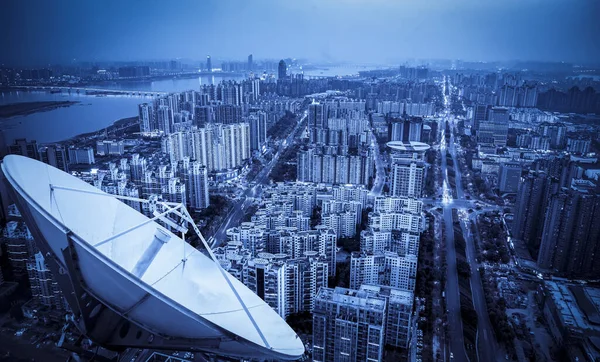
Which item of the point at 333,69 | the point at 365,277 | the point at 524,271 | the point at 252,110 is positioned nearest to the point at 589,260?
the point at 524,271

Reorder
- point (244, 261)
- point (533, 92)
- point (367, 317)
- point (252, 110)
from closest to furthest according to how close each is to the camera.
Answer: point (367, 317) → point (244, 261) → point (533, 92) → point (252, 110)

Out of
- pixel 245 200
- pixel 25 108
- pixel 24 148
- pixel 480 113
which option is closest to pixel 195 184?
pixel 245 200

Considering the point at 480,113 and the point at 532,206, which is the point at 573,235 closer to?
the point at 532,206

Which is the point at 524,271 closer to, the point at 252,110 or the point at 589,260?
the point at 589,260

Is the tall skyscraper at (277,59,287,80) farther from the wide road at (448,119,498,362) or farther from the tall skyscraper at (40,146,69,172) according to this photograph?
the wide road at (448,119,498,362)

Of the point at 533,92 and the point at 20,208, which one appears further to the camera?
the point at 533,92

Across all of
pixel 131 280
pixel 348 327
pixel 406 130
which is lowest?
pixel 348 327
